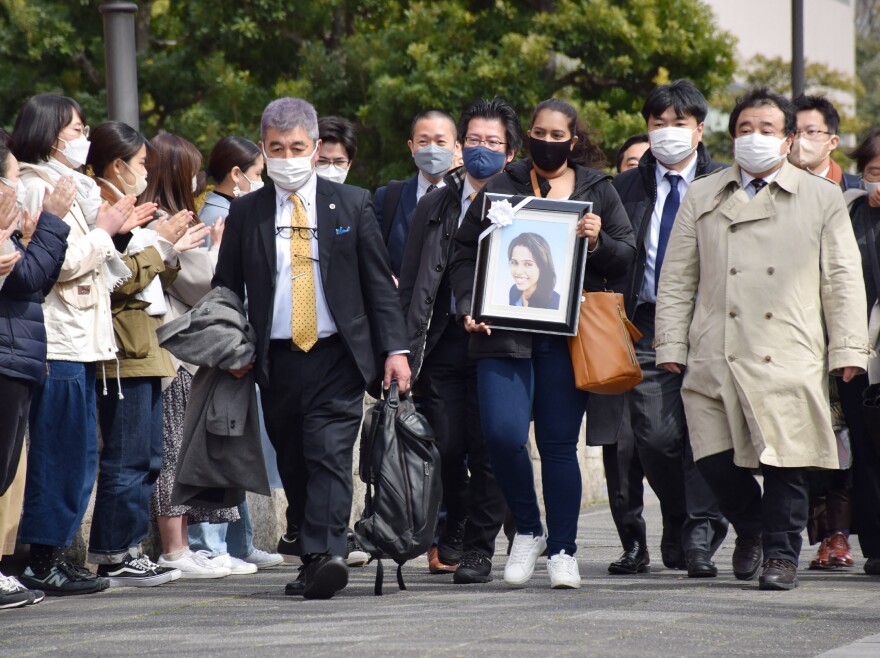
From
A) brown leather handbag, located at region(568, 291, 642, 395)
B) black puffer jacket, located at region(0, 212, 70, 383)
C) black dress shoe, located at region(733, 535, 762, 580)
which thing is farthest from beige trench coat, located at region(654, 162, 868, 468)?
black puffer jacket, located at region(0, 212, 70, 383)

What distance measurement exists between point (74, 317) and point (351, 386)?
1.29 m

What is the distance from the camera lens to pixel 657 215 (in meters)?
7.54

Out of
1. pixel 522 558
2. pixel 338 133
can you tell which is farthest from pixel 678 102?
pixel 522 558

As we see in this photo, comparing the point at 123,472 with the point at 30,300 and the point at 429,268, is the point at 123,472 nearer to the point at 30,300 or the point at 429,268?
the point at 30,300

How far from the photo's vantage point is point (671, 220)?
7.50m

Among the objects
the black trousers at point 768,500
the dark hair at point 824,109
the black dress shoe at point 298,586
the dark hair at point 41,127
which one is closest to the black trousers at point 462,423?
the black dress shoe at point 298,586

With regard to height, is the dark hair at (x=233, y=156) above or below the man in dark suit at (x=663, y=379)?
above

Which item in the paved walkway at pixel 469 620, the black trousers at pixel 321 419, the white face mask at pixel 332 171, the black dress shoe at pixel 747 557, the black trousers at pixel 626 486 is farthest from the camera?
the white face mask at pixel 332 171

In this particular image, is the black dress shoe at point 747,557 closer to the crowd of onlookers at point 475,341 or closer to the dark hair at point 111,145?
the crowd of onlookers at point 475,341

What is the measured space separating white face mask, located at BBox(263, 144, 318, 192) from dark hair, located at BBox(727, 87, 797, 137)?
1.95m

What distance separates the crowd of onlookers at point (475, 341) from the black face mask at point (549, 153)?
0.01 metres

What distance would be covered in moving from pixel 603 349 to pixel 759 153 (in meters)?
1.16

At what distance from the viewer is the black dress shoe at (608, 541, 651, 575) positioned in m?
7.45

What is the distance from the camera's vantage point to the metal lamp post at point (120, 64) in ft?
30.1
